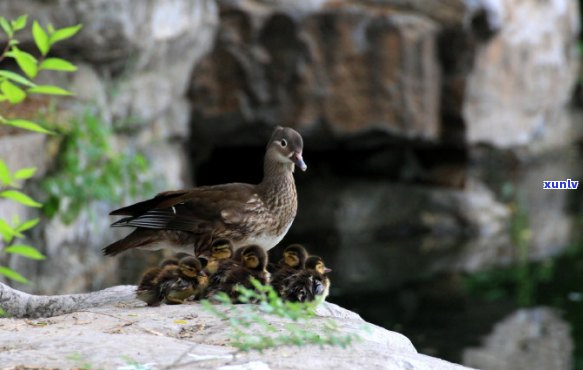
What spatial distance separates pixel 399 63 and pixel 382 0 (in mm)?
594

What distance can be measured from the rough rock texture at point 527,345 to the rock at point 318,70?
8.00 ft

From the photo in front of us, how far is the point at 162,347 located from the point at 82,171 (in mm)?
3991

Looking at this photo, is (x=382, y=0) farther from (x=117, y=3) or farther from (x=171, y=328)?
(x=171, y=328)

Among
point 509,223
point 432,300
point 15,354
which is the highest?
point 509,223

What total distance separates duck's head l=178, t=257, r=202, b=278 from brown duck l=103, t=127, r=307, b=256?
492 millimetres

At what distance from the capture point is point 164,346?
3.29 m

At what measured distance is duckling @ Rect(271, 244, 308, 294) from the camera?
4.39 meters

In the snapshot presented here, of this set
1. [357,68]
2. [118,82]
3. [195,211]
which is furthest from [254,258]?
[357,68]

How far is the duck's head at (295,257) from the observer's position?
4539 mm

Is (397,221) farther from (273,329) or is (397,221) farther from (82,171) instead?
(273,329)

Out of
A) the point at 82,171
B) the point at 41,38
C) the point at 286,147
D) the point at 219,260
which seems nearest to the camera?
the point at 41,38

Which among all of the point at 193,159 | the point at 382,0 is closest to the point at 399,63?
the point at 382,0

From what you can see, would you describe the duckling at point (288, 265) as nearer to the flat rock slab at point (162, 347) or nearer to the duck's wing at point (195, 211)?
the duck's wing at point (195, 211)

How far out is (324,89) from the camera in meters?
9.27
